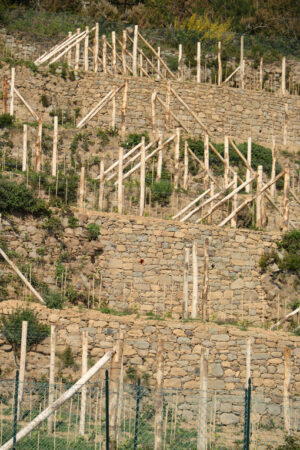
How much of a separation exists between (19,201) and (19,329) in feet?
12.9

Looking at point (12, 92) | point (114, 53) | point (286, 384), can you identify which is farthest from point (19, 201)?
point (114, 53)

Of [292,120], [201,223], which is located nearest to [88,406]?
[201,223]

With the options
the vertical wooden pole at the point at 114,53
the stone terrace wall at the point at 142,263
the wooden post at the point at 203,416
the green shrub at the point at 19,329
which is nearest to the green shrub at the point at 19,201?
the stone terrace wall at the point at 142,263

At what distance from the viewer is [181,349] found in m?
21.1

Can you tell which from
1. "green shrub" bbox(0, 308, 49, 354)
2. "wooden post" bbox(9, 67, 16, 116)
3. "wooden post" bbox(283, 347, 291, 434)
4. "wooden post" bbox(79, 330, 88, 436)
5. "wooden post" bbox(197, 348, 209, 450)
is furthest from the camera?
"wooden post" bbox(9, 67, 16, 116)

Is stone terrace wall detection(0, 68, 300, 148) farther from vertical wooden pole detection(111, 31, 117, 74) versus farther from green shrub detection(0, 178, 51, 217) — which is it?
green shrub detection(0, 178, 51, 217)

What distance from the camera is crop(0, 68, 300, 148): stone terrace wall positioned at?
1216 inches

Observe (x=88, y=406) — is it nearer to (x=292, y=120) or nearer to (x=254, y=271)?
(x=254, y=271)

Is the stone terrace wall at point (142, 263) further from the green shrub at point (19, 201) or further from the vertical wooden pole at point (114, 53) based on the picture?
the vertical wooden pole at point (114, 53)

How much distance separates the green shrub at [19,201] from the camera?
23331 mm

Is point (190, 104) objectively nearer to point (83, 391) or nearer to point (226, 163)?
point (226, 163)

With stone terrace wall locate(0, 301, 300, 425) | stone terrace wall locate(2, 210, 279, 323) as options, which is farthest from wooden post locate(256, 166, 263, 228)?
stone terrace wall locate(0, 301, 300, 425)

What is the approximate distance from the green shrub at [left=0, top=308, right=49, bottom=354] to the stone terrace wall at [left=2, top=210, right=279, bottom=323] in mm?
2327

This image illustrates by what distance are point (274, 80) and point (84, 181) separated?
13.1m
